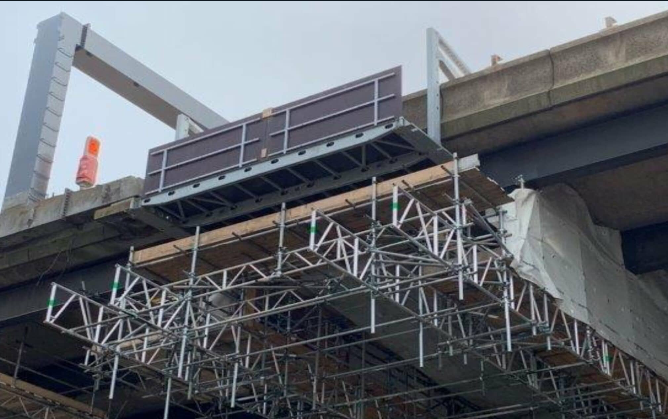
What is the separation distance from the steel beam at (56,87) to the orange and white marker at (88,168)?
0.95 m

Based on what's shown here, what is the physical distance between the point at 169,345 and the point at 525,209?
27.2 ft

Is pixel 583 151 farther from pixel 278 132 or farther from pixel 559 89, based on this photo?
pixel 278 132

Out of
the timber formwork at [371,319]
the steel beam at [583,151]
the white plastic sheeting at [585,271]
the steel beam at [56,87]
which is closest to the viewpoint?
the timber formwork at [371,319]

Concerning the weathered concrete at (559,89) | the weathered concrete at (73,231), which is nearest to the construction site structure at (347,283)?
the weathered concrete at (73,231)

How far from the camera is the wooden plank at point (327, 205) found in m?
22.8

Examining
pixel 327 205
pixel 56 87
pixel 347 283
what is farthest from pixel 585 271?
pixel 56 87

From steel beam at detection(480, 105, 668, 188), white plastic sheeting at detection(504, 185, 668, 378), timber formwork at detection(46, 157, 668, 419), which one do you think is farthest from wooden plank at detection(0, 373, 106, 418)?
white plastic sheeting at detection(504, 185, 668, 378)

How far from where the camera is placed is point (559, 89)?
916 inches

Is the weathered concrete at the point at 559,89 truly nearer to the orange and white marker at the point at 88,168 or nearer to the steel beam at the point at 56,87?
the orange and white marker at the point at 88,168

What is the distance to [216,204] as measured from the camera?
1031 inches

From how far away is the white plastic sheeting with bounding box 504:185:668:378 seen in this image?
24047 mm

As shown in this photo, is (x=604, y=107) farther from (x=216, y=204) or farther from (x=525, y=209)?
(x=216, y=204)

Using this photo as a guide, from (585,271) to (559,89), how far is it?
449cm

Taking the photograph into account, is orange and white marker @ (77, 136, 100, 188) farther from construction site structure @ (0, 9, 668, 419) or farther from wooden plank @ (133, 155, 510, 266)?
wooden plank @ (133, 155, 510, 266)
